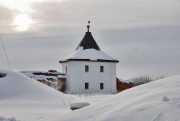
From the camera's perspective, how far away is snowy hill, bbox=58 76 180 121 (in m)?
5.38

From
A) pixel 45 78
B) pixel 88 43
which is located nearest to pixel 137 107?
pixel 45 78

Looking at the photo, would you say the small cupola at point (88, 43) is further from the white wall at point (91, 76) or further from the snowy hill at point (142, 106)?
the snowy hill at point (142, 106)

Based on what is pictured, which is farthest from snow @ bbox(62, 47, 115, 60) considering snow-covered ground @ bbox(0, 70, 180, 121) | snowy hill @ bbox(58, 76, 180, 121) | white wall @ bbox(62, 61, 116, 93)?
snowy hill @ bbox(58, 76, 180, 121)

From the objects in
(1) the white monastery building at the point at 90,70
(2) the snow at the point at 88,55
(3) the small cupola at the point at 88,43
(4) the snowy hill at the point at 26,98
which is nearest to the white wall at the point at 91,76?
(1) the white monastery building at the point at 90,70

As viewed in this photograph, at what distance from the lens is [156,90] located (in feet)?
20.9

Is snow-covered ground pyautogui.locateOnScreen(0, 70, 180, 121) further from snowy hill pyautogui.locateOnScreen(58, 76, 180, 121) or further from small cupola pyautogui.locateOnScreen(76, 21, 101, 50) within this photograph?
small cupola pyautogui.locateOnScreen(76, 21, 101, 50)

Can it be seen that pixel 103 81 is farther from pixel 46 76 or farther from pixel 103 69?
pixel 46 76

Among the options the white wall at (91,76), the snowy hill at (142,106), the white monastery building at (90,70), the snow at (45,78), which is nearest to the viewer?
the snowy hill at (142,106)

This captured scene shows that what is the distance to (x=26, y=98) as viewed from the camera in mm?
12445

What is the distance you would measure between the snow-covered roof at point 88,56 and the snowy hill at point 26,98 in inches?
1289

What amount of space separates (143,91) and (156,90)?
1.35ft

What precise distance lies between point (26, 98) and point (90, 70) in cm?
3464

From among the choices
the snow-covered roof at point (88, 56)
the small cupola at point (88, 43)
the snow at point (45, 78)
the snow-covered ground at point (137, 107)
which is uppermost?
the small cupola at point (88, 43)

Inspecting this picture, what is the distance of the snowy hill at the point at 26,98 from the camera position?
1057 centimetres
